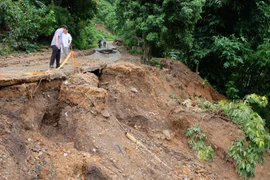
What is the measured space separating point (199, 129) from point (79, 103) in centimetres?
346

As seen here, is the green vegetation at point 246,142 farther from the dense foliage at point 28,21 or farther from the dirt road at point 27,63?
the dense foliage at point 28,21

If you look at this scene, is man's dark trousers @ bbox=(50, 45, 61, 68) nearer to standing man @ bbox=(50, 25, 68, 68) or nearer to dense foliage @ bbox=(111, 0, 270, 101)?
standing man @ bbox=(50, 25, 68, 68)

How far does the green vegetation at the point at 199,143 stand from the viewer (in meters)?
7.30

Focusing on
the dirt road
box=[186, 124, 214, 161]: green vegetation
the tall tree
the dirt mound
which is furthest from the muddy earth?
the tall tree

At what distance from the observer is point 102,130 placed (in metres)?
5.81

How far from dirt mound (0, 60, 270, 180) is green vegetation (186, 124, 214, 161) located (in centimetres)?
16

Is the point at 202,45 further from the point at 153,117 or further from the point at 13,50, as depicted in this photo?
the point at 13,50

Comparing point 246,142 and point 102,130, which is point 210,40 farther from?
point 102,130

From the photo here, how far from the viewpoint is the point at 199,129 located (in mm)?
7699

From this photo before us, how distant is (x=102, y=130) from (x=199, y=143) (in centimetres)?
301

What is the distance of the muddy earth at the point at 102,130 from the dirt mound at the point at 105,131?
0.02 meters

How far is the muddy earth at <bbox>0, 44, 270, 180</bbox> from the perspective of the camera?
502 centimetres

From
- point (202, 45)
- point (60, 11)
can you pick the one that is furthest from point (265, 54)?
point (60, 11)

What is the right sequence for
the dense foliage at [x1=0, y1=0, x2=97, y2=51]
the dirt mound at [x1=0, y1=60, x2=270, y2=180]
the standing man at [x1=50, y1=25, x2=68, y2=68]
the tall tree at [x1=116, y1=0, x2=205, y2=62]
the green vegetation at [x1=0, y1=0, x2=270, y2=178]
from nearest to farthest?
the dirt mound at [x1=0, y1=60, x2=270, y2=180] < the green vegetation at [x1=0, y1=0, x2=270, y2=178] < the standing man at [x1=50, y1=25, x2=68, y2=68] < the tall tree at [x1=116, y1=0, x2=205, y2=62] < the dense foliage at [x1=0, y1=0, x2=97, y2=51]
